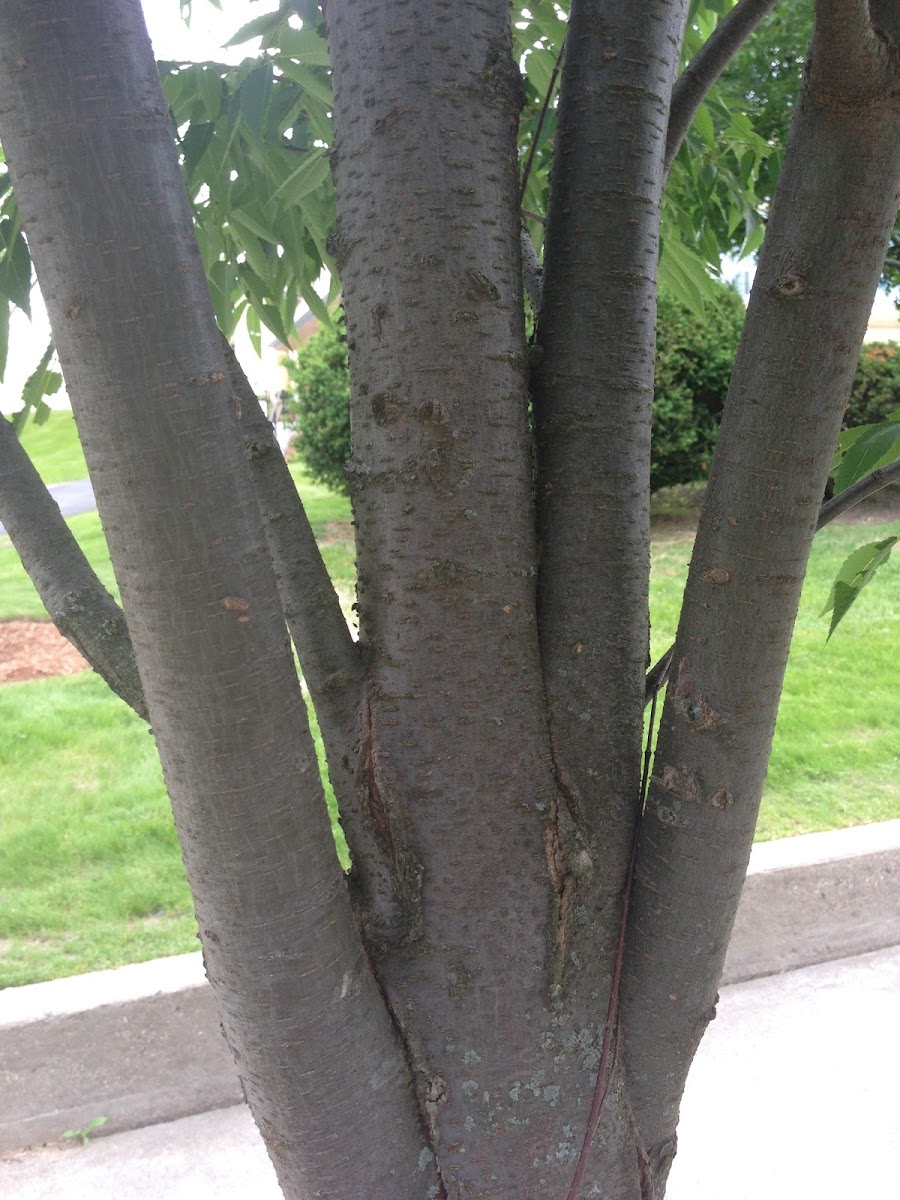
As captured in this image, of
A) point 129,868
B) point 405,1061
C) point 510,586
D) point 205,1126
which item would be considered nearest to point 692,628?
point 510,586

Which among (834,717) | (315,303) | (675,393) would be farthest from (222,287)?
(675,393)

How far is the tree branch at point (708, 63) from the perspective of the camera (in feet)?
3.99

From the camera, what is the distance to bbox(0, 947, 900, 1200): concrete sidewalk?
2549 mm

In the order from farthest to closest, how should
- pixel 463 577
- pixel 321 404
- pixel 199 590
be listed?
pixel 321 404 < pixel 463 577 < pixel 199 590

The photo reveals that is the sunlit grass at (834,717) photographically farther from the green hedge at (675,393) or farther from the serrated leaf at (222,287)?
the serrated leaf at (222,287)

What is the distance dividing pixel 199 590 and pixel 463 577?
0.90ft

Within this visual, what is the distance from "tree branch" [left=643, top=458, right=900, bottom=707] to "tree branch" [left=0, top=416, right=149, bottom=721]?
24.5 inches

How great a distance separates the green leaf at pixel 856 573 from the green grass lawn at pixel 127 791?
253cm

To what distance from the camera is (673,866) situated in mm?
1170

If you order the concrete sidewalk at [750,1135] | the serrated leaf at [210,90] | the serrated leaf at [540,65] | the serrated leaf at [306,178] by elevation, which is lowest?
the concrete sidewalk at [750,1135]

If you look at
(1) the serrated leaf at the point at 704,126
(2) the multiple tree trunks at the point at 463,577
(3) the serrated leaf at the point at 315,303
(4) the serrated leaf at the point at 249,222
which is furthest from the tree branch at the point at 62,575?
(1) the serrated leaf at the point at 704,126

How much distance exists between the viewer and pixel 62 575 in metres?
1.31

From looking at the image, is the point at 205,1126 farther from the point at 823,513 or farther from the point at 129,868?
the point at 823,513

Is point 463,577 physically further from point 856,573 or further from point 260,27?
point 260,27
